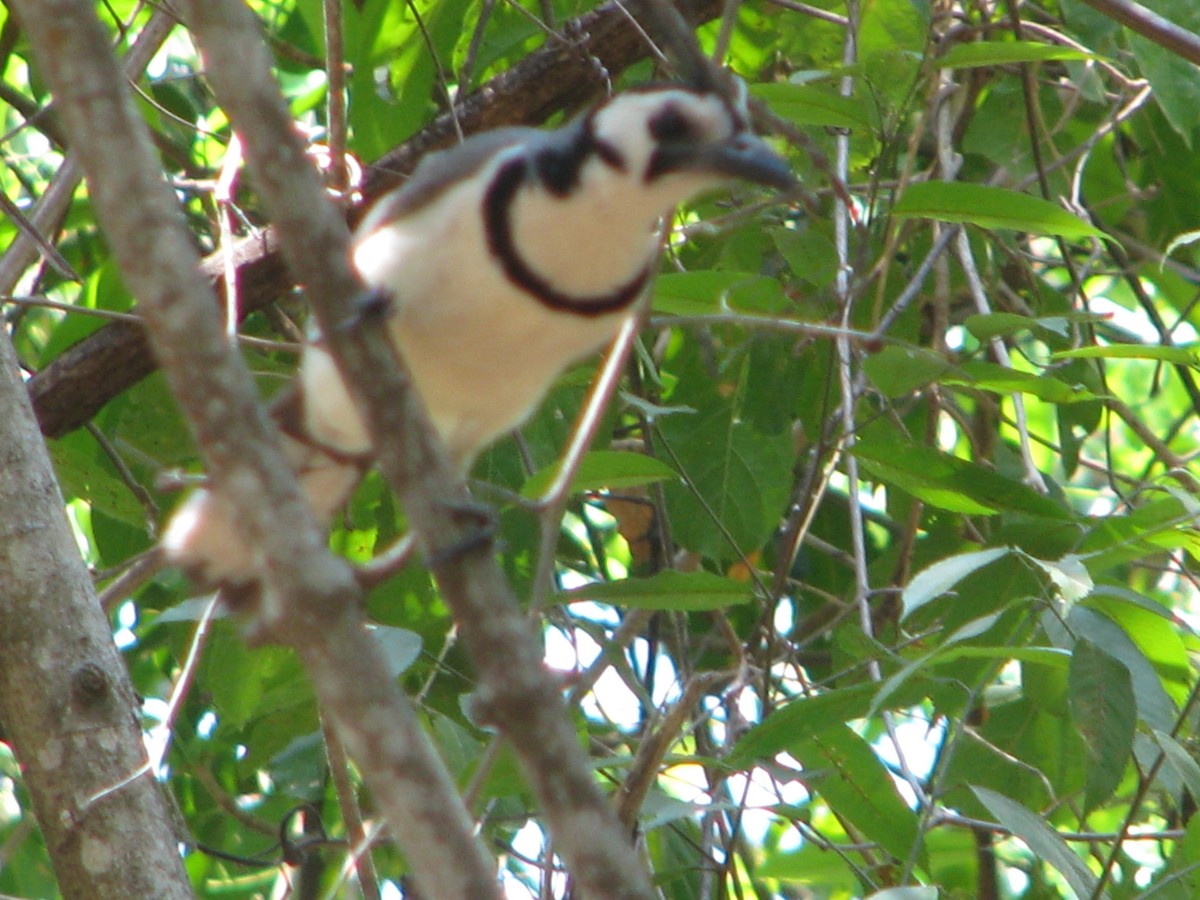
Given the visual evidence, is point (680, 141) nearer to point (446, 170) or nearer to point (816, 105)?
point (446, 170)

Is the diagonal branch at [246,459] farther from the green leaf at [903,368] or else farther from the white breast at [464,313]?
the green leaf at [903,368]

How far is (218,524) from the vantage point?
1865mm

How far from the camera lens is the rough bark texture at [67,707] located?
1.69 metres

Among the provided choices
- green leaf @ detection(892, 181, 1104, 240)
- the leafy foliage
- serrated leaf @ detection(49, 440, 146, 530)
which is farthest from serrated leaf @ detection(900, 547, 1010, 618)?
serrated leaf @ detection(49, 440, 146, 530)

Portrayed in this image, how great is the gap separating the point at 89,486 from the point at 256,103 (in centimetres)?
117

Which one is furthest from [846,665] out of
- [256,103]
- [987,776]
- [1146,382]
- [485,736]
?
[1146,382]

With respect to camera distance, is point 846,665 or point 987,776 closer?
point 987,776

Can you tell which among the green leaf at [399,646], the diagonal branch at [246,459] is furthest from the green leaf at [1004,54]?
the diagonal branch at [246,459]

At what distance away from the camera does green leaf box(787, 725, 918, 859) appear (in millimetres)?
1854

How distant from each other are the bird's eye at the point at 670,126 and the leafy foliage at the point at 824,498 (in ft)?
0.63

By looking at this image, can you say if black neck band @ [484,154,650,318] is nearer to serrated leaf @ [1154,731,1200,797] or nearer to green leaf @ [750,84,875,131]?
green leaf @ [750,84,875,131]

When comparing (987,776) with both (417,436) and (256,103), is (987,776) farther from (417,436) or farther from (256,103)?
(256,103)

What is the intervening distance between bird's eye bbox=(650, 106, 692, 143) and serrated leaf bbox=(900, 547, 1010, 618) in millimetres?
511

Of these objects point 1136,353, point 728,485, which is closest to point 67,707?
point 728,485
